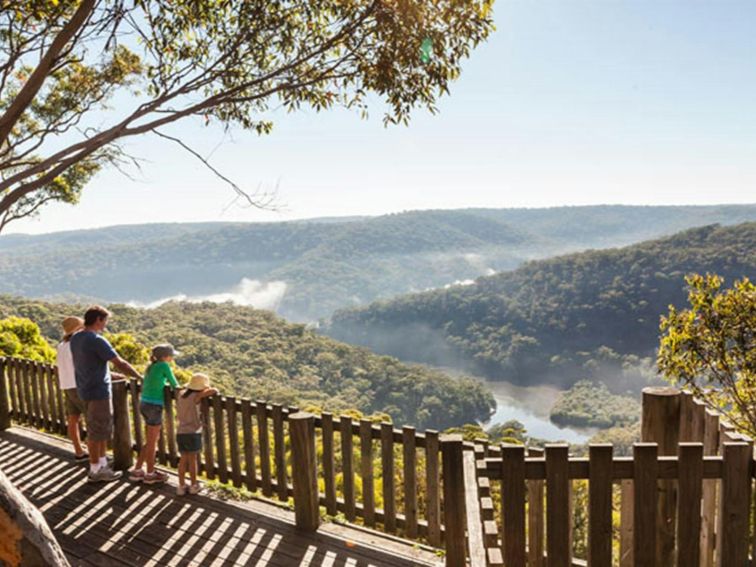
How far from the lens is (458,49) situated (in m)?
6.62

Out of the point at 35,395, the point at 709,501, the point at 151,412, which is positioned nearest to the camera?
the point at 709,501

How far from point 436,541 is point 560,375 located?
115186mm

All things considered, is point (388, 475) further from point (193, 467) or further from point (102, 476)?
point (102, 476)

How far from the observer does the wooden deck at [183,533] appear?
4402mm

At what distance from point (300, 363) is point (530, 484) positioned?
69.5 meters

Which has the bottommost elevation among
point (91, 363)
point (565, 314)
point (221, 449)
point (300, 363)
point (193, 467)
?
point (565, 314)

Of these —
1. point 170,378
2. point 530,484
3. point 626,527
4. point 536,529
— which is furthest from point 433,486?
point 170,378

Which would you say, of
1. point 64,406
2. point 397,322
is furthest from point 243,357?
point 397,322

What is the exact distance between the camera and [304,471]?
480 centimetres

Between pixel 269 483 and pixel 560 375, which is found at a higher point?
pixel 269 483

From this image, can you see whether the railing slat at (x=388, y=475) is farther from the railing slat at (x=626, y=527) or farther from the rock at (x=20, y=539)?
the rock at (x=20, y=539)

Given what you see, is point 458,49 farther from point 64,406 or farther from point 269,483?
point 64,406

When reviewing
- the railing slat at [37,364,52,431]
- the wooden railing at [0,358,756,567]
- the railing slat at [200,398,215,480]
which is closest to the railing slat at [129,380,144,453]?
the wooden railing at [0,358,756,567]

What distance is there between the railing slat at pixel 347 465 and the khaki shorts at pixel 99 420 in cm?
253
